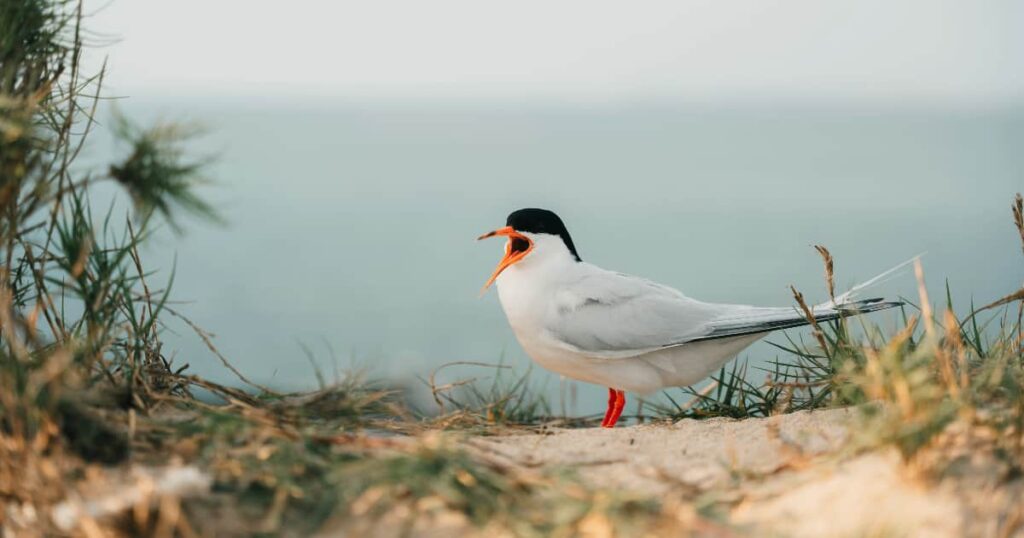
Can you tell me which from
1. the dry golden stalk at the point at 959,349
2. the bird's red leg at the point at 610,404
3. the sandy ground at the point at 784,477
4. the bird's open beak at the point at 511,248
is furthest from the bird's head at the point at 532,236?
the dry golden stalk at the point at 959,349

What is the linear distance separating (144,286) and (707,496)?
1.82 metres

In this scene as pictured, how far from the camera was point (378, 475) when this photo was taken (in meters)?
2.05

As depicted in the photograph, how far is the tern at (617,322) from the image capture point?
11.7 ft

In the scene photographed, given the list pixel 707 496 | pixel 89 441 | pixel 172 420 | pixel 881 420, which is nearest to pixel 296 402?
pixel 172 420

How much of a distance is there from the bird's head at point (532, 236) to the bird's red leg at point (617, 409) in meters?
0.57

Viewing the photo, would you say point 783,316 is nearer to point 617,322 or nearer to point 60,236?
point 617,322

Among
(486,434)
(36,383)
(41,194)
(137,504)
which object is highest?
(41,194)

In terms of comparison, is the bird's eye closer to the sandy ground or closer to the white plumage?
the white plumage

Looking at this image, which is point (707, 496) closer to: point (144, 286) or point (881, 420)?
point (881, 420)

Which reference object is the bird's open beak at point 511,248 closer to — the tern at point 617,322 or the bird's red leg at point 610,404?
the tern at point 617,322

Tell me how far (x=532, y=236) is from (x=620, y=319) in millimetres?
479

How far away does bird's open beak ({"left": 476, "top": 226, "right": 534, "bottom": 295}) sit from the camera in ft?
12.4

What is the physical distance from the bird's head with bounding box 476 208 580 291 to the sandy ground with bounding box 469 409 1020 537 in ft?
3.32

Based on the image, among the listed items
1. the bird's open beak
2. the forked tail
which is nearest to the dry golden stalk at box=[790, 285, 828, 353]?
the forked tail
